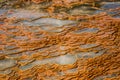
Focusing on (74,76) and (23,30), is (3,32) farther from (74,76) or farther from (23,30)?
(74,76)

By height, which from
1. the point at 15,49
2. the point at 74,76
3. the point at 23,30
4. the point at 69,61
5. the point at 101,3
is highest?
the point at 101,3

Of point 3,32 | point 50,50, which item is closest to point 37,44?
point 50,50

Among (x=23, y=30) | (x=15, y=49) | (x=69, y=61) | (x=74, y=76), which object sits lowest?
(x=74, y=76)

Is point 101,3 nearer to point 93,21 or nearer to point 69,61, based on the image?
point 93,21

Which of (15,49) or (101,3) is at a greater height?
(101,3)

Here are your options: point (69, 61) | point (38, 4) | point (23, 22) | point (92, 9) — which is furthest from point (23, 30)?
point (92, 9)

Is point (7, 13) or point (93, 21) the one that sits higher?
point (7, 13)
